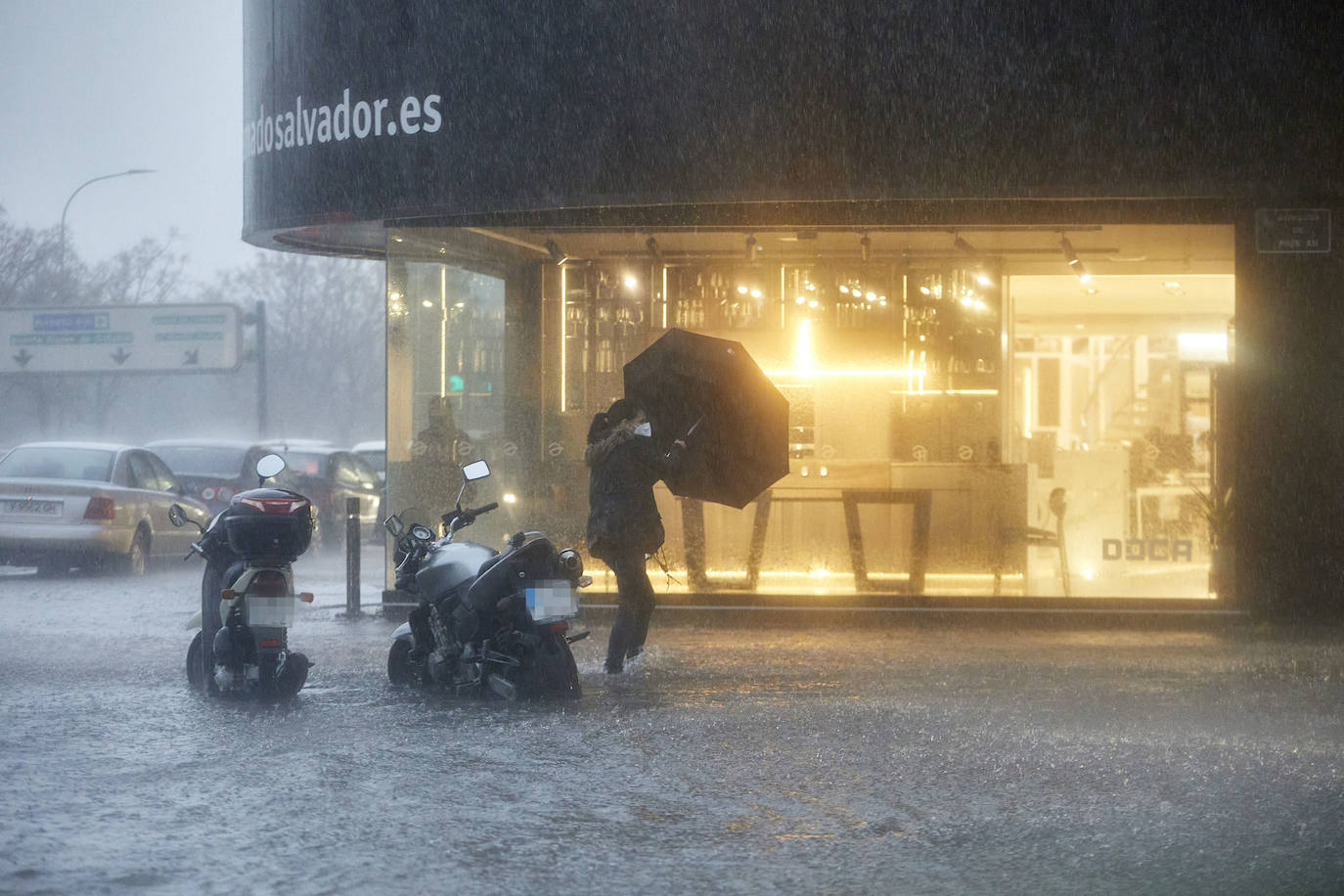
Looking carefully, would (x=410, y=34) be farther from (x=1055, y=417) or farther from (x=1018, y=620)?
(x=1055, y=417)

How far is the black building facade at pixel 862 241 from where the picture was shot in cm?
1279

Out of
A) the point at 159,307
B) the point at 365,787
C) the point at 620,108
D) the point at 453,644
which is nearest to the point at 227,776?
the point at 365,787

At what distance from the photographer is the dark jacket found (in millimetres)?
10312

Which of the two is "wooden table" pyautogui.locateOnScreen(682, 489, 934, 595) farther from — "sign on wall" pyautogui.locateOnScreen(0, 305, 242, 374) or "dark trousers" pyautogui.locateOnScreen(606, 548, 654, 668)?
"sign on wall" pyautogui.locateOnScreen(0, 305, 242, 374)

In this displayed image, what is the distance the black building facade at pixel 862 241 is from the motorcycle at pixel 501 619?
4.51 metres

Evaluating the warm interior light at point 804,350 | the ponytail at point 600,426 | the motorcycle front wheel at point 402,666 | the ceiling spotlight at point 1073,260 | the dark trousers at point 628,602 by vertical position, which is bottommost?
the motorcycle front wheel at point 402,666

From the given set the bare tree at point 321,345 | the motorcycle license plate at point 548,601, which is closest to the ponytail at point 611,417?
the motorcycle license plate at point 548,601

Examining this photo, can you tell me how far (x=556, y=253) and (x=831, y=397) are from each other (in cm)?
284

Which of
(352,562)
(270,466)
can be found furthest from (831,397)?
(270,466)

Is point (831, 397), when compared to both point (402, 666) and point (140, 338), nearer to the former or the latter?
point (402, 666)

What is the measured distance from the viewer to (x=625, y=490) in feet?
34.0

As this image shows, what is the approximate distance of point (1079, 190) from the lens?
12859 millimetres

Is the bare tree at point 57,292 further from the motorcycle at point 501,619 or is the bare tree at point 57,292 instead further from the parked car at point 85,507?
the motorcycle at point 501,619

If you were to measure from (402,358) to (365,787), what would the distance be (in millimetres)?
7819
